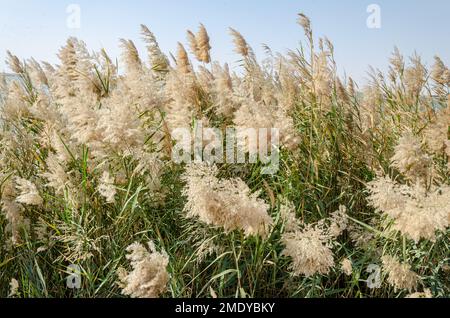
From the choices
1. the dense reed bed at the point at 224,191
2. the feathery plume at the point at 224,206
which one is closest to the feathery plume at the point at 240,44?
the dense reed bed at the point at 224,191

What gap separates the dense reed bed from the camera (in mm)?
2273

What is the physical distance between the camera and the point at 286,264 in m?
2.73

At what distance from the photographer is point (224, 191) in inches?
82.4

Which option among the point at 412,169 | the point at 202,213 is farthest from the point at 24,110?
the point at 412,169

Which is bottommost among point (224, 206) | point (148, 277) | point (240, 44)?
point (148, 277)

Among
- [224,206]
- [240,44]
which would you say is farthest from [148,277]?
[240,44]

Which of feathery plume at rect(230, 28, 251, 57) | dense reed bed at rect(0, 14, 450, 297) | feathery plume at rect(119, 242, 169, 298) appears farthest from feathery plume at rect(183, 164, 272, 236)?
feathery plume at rect(230, 28, 251, 57)

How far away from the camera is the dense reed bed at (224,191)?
89.5 inches

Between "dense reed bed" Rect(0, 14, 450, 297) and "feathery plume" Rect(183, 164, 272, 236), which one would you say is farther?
"dense reed bed" Rect(0, 14, 450, 297)

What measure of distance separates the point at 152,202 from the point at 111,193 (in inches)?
11.8

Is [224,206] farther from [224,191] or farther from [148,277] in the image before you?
[148,277]

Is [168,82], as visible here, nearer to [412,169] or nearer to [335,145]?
[335,145]

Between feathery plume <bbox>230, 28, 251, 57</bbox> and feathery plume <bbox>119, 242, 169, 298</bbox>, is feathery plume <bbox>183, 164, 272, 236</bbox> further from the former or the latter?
feathery plume <bbox>230, 28, 251, 57</bbox>

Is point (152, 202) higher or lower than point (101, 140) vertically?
lower
